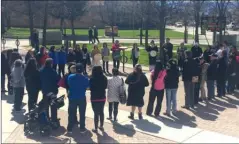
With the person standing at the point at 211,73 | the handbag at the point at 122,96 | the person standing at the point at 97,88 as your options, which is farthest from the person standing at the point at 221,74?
the person standing at the point at 97,88

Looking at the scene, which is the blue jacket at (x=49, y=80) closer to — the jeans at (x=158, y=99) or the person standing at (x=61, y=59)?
the jeans at (x=158, y=99)

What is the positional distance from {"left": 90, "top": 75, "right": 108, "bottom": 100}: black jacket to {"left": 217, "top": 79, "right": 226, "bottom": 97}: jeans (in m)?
6.14

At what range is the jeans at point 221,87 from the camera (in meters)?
13.7

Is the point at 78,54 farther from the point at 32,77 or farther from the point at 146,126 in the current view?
the point at 146,126

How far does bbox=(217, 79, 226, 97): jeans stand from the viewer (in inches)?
541

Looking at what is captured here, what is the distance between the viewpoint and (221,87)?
13906 mm

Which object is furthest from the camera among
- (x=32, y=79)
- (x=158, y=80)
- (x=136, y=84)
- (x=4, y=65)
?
(x=4, y=65)

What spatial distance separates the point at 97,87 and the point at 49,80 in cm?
139

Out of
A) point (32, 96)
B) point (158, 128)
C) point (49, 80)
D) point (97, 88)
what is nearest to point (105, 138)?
point (97, 88)

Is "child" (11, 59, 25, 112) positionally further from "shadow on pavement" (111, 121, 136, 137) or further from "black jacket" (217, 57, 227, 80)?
"black jacket" (217, 57, 227, 80)

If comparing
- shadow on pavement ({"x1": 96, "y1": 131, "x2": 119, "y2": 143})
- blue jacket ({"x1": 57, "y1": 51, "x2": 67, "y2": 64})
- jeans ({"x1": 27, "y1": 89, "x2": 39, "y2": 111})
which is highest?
blue jacket ({"x1": 57, "y1": 51, "x2": 67, "y2": 64})

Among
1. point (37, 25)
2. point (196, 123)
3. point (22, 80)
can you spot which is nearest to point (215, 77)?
point (196, 123)

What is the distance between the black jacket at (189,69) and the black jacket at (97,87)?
360 cm

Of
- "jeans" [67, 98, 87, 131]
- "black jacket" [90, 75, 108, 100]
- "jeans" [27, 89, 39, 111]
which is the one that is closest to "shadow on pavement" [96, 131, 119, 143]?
"jeans" [67, 98, 87, 131]
